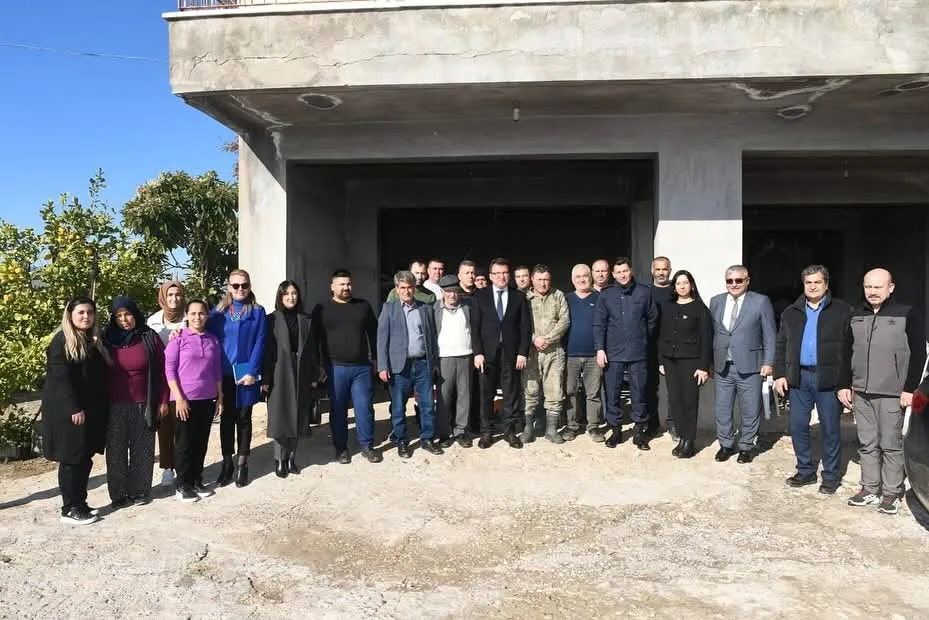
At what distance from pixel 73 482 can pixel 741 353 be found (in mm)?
5300

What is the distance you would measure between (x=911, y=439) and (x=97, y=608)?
16.3 feet

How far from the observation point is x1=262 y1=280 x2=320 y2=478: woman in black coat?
5.55m

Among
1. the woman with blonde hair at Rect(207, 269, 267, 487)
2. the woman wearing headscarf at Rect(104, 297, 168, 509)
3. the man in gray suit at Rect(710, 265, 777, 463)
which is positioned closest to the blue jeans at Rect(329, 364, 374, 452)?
the woman with blonde hair at Rect(207, 269, 267, 487)

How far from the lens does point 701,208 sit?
747 cm

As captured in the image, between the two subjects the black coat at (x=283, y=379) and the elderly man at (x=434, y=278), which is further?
the elderly man at (x=434, y=278)

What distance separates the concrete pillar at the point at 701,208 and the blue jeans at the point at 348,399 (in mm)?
3672

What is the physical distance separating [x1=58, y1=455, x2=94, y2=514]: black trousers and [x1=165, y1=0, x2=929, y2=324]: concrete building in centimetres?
357

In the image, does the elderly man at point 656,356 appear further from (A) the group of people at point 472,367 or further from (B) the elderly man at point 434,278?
(B) the elderly man at point 434,278

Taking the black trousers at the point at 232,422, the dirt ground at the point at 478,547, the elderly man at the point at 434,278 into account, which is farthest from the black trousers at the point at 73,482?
the elderly man at the point at 434,278

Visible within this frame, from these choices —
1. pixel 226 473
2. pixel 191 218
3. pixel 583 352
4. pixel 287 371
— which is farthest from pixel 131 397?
pixel 191 218

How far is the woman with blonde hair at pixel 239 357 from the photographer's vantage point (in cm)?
537

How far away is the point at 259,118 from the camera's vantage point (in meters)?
7.50

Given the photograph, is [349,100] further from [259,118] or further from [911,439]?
[911,439]

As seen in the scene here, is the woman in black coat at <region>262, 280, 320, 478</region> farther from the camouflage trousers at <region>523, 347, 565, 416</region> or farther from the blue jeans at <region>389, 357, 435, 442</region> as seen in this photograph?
the camouflage trousers at <region>523, 347, 565, 416</region>
